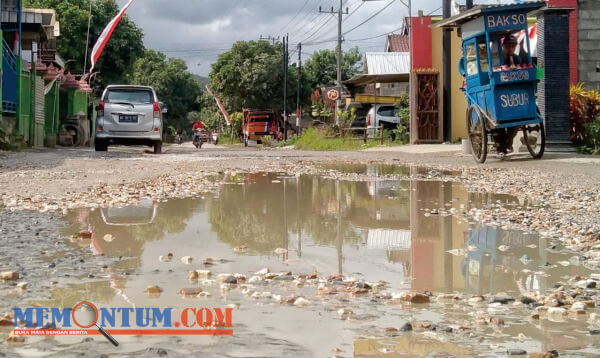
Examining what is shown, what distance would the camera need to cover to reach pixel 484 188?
9.46 metres

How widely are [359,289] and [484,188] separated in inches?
242

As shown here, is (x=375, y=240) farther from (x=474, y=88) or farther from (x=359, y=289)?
(x=474, y=88)

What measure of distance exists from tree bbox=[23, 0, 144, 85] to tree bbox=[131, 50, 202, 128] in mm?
22310

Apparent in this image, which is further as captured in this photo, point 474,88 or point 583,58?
point 583,58

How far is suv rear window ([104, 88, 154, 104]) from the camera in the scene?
59.0 ft

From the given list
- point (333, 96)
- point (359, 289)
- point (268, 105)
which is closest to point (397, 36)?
point (333, 96)

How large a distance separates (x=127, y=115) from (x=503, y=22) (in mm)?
9414

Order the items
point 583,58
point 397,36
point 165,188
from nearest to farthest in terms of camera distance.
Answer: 1. point 165,188
2. point 583,58
3. point 397,36

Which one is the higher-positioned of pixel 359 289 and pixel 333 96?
pixel 333 96

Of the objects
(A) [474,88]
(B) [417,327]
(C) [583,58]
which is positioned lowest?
(B) [417,327]

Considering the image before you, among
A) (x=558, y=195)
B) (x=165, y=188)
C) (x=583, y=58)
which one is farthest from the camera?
(x=583, y=58)

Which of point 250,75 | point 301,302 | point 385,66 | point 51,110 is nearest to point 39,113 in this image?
point 51,110

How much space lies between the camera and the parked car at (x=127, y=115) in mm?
17859

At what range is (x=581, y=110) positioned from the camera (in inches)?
642
